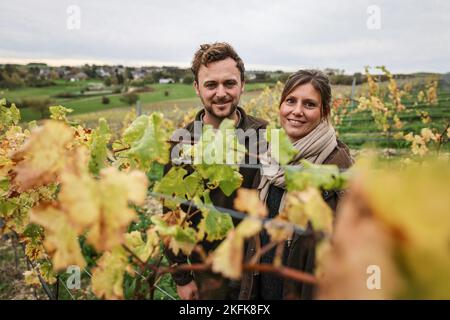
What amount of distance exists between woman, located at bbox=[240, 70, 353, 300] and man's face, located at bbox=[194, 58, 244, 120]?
375 millimetres

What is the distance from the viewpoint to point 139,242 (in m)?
1.23

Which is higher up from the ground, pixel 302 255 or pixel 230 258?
pixel 230 258

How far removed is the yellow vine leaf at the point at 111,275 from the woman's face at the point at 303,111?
1455 millimetres

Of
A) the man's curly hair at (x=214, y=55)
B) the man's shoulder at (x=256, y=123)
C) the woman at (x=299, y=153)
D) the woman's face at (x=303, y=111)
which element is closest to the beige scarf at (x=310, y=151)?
the woman at (x=299, y=153)

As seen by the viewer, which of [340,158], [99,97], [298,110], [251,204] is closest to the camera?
[251,204]

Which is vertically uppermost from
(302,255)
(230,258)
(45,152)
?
(45,152)

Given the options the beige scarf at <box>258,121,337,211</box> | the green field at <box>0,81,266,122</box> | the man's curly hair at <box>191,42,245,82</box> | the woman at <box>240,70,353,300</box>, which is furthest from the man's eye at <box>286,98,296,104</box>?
the green field at <box>0,81,266,122</box>

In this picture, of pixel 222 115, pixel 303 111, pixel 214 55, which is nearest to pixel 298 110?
pixel 303 111

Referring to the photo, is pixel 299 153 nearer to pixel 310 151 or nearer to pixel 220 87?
pixel 310 151

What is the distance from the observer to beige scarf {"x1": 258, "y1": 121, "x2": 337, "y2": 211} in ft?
6.23

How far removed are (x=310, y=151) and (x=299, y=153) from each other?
65 millimetres

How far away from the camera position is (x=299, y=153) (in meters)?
1.93

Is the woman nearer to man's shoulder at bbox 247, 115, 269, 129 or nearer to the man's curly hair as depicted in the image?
man's shoulder at bbox 247, 115, 269, 129
